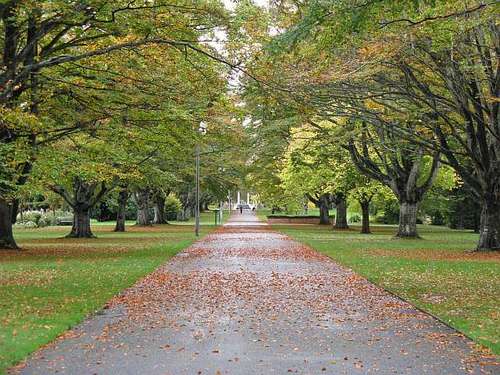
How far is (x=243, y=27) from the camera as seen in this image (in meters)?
12.6

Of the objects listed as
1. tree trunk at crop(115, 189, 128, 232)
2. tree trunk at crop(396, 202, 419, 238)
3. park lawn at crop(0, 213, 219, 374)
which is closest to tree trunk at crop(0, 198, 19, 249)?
park lawn at crop(0, 213, 219, 374)

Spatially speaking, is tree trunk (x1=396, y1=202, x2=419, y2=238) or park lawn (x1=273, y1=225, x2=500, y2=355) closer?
park lawn (x1=273, y1=225, x2=500, y2=355)

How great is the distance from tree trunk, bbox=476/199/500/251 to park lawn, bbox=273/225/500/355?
32.1 inches

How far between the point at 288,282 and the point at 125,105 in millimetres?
7673

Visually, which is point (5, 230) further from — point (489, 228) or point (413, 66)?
point (489, 228)

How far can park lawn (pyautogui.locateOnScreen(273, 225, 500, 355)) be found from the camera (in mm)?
9234

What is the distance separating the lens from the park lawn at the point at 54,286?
8109 mm

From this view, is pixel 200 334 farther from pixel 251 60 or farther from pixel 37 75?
pixel 37 75

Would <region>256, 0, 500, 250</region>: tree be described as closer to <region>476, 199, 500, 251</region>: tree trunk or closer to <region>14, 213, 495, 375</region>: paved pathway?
<region>476, 199, 500, 251</region>: tree trunk

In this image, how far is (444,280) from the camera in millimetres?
14359

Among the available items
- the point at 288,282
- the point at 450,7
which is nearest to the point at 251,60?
the point at 450,7

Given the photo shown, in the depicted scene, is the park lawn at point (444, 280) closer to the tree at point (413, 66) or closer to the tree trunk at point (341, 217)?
the tree at point (413, 66)

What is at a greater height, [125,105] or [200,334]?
[125,105]

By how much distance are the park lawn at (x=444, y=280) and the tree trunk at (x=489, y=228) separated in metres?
0.81
